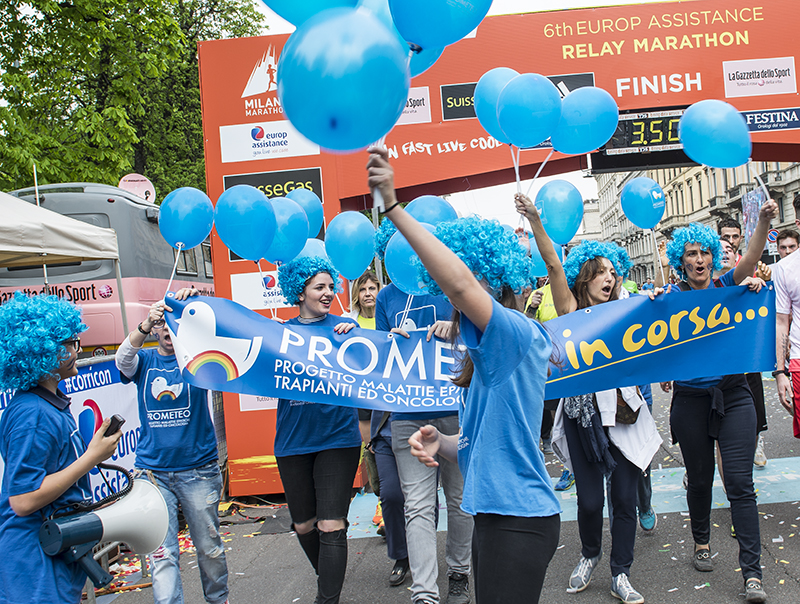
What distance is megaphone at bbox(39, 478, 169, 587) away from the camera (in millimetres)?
2479

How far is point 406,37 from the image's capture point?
243 centimetres

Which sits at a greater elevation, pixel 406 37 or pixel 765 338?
pixel 406 37

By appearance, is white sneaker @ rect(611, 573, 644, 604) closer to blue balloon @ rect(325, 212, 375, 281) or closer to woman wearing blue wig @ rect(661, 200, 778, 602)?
woman wearing blue wig @ rect(661, 200, 778, 602)

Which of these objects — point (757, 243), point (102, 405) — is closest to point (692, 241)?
point (757, 243)

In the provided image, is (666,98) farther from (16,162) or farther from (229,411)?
(16,162)

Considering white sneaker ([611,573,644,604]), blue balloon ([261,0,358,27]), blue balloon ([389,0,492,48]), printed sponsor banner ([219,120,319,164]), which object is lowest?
white sneaker ([611,573,644,604])

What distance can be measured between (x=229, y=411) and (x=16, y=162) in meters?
7.59

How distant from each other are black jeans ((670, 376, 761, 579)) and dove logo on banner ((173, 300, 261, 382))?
273 cm

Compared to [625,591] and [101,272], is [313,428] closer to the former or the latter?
[625,591]

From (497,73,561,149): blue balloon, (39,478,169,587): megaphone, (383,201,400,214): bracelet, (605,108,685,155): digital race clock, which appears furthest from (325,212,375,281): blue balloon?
(605,108,685,155): digital race clock

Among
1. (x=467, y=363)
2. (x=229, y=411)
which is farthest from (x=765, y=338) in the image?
(x=229, y=411)

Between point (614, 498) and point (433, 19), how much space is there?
2.88 meters

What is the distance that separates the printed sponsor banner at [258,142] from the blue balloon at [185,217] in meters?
2.29

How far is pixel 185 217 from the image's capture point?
436 cm
